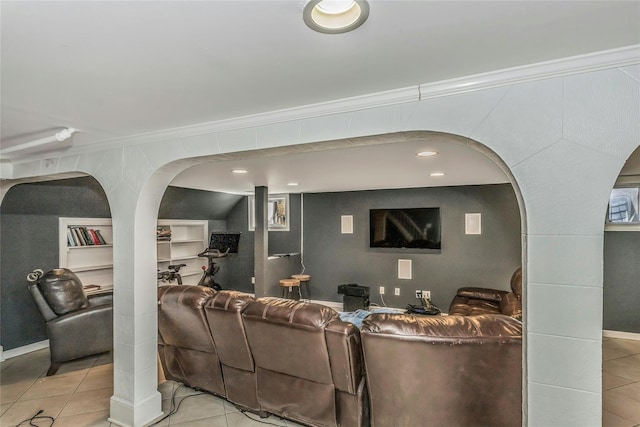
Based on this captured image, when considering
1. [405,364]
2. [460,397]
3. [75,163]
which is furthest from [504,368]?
[75,163]

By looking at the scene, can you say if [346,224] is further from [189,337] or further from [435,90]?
[435,90]

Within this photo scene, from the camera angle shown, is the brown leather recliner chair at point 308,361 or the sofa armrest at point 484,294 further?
the sofa armrest at point 484,294

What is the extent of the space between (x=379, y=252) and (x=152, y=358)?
3931 millimetres

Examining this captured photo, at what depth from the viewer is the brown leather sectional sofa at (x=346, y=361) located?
5.97 ft

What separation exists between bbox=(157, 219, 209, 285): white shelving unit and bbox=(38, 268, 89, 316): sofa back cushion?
86.4 inches

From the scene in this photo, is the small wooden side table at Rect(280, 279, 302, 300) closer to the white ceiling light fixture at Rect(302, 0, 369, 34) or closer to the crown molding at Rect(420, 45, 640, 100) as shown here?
the crown molding at Rect(420, 45, 640, 100)

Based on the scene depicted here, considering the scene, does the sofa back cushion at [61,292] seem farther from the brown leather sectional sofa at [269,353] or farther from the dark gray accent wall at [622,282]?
the dark gray accent wall at [622,282]

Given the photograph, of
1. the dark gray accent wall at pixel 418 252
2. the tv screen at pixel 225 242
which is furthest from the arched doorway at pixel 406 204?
the tv screen at pixel 225 242

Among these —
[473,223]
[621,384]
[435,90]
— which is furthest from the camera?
[473,223]

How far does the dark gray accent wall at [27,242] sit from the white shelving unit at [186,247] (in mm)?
1691

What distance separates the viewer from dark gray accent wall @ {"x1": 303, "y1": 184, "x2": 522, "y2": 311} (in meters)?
4.87

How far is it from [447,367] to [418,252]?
12.0 feet

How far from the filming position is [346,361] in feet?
6.72

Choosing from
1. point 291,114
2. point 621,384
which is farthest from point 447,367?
point 621,384
